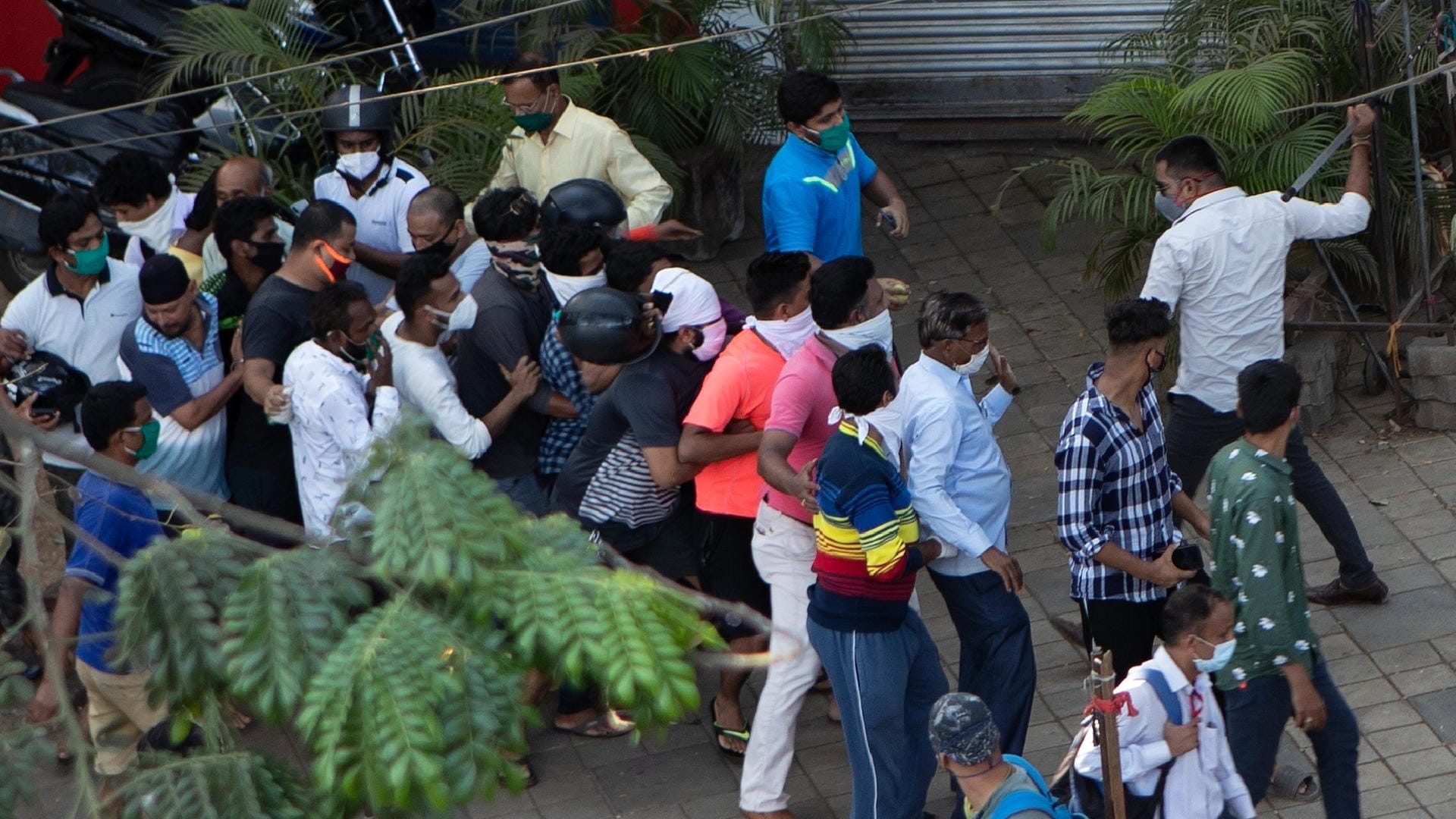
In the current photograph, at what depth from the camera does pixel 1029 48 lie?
34.2 feet

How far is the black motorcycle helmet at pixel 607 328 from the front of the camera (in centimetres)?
602

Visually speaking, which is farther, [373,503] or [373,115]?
[373,115]

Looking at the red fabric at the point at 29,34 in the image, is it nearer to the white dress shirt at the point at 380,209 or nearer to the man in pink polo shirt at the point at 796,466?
the white dress shirt at the point at 380,209

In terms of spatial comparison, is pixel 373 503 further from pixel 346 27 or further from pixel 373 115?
pixel 346 27

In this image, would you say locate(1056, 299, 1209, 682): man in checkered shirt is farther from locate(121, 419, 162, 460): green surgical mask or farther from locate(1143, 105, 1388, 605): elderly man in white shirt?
locate(121, 419, 162, 460): green surgical mask

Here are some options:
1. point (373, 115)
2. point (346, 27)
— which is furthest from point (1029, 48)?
point (373, 115)

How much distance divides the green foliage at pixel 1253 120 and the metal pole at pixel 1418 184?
8 cm

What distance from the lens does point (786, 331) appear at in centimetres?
614

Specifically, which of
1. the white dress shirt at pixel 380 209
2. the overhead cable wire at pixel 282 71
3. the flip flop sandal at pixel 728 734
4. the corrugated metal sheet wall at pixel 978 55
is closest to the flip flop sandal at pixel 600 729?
the flip flop sandal at pixel 728 734

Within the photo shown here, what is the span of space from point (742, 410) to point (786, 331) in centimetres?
30

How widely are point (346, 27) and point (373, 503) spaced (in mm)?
7215

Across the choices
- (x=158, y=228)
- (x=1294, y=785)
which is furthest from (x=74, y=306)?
(x=1294, y=785)

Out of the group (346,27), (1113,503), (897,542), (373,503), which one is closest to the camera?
(373,503)

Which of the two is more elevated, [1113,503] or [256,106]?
[256,106]
